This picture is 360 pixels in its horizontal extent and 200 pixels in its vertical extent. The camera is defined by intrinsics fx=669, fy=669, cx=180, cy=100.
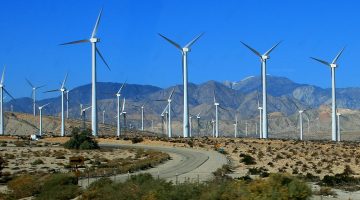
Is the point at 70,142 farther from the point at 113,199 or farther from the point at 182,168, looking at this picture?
the point at 113,199

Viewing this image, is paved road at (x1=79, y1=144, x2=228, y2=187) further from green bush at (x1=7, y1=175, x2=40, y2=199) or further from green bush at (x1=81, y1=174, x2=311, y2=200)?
green bush at (x1=81, y1=174, x2=311, y2=200)

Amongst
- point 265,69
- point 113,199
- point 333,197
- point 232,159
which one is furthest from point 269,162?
point 265,69

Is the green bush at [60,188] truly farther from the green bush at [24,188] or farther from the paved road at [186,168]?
the paved road at [186,168]

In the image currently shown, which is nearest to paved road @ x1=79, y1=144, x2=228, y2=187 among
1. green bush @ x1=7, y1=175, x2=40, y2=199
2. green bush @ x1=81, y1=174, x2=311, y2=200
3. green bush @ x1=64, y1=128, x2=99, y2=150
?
green bush @ x1=7, y1=175, x2=40, y2=199

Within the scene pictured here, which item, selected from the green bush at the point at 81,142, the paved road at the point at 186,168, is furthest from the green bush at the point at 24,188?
the green bush at the point at 81,142

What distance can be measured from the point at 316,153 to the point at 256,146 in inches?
620

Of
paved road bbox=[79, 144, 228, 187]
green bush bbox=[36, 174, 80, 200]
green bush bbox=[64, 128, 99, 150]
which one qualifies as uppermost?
green bush bbox=[64, 128, 99, 150]

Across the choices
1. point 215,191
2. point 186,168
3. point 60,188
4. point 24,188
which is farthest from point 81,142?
point 215,191

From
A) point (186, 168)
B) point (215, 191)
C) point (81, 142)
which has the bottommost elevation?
point (186, 168)

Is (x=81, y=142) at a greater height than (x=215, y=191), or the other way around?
(x=215, y=191)

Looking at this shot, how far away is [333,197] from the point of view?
3756 cm

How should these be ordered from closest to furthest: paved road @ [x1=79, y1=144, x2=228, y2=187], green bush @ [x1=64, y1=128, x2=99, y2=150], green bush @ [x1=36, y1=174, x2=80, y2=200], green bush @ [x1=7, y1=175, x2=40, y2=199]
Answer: green bush @ [x1=36, y1=174, x2=80, y2=200]
green bush @ [x1=7, y1=175, x2=40, y2=199]
paved road @ [x1=79, y1=144, x2=228, y2=187]
green bush @ [x1=64, y1=128, x2=99, y2=150]

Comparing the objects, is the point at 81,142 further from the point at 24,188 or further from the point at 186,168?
the point at 24,188

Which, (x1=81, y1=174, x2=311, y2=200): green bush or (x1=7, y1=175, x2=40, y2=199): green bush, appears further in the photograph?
(x1=7, y1=175, x2=40, y2=199): green bush
